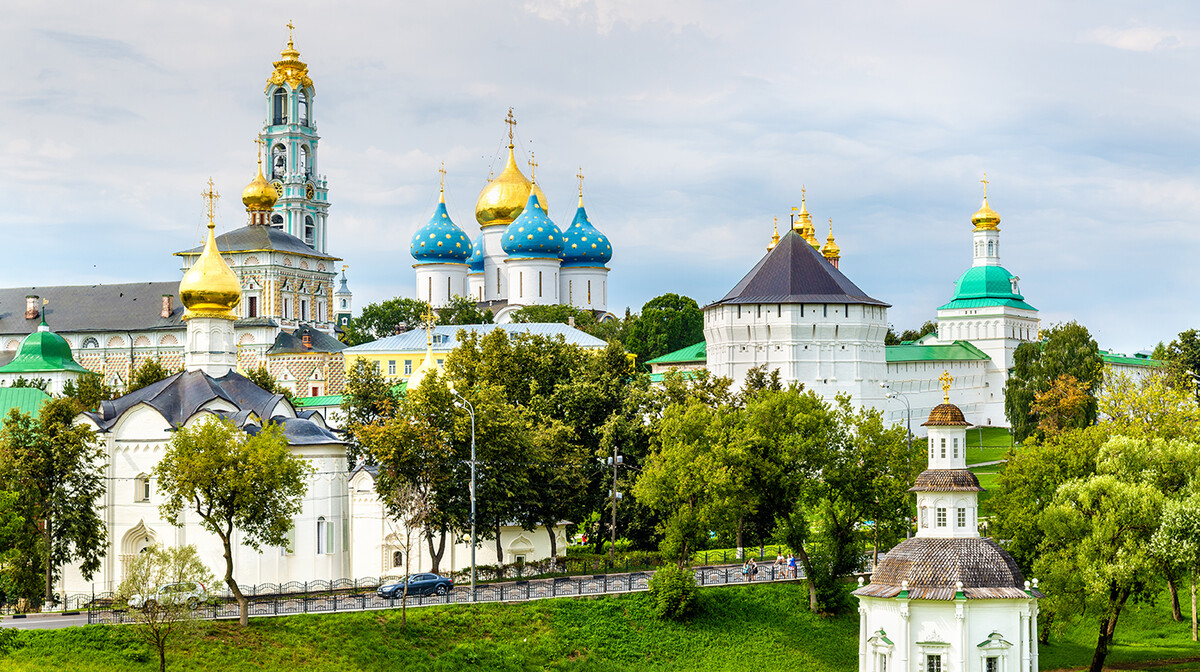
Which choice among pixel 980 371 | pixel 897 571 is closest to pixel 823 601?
pixel 897 571

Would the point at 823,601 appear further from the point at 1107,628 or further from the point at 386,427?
the point at 386,427

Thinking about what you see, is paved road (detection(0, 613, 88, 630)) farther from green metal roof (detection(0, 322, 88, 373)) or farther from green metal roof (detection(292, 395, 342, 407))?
green metal roof (detection(0, 322, 88, 373))

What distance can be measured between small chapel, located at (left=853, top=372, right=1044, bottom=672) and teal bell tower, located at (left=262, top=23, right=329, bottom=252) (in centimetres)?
7981

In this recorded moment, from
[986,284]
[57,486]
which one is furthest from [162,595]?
[986,284]

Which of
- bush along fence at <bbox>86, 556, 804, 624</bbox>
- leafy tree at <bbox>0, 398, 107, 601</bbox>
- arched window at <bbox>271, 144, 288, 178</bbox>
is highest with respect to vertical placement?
arched window at <bbox>271, 144, 288, 178</bbox>

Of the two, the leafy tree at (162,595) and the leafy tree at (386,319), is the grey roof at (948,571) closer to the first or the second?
the leafy tree at (162,595)

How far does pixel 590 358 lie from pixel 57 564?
67.1 ft

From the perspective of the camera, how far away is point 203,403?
155 ft

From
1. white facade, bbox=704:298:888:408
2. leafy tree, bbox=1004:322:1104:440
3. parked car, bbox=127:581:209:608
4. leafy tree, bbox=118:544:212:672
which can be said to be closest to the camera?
leafy tree, bbox=118:544:212:672

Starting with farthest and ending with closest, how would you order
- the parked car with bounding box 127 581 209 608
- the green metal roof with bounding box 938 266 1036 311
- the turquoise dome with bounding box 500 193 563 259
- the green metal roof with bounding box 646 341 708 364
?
the turquoise dome with bounding box 500 193 563 259 → the green metal roof with bounding box 938 266 1036 311 → the green metal roof with bounding box 646 341 708 364 → the parked car with bounding box 127 581 209 608

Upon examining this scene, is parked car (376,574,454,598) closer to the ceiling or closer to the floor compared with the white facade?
closer to the floor

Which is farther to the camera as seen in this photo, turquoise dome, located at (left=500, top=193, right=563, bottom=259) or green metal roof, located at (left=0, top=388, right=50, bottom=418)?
turquoise dome, located at (left=500, top=193, right=563, bottom=259)

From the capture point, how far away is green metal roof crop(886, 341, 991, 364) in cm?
8369

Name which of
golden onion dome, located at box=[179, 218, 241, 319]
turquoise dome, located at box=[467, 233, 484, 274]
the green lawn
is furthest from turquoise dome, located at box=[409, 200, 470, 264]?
the green lawn
